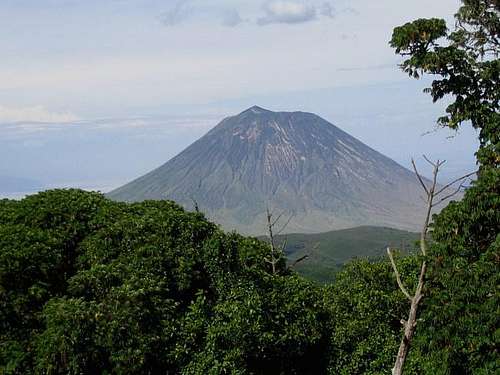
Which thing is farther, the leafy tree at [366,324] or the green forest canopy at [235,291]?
the leafy tree at [366,324]

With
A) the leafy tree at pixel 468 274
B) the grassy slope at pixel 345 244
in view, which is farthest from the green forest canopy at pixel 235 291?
the grassy slope at pixel 345 244

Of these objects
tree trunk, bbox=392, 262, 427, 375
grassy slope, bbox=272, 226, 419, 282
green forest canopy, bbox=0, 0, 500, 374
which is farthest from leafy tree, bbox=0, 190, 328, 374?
grassy slope, bbox=272, 226, 419, 282

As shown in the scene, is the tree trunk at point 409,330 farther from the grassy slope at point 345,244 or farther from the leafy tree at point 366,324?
the grassy slope at point 345,244

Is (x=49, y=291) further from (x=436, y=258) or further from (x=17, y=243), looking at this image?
(x=436, y=258)

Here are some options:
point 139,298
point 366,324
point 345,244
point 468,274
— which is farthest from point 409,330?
point 345,244

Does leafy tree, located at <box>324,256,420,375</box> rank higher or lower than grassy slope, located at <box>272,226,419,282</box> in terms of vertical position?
higher

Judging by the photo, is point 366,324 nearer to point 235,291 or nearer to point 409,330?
point 235,291

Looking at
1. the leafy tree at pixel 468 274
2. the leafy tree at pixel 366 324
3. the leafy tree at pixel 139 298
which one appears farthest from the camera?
the leafy tree at pixel 366 324

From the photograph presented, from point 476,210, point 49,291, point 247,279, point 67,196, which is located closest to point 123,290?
point 49,291

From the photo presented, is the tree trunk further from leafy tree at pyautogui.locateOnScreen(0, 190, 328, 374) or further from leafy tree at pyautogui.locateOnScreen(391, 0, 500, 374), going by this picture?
leafy tree at pyautogui.locateOnScreen(0, 190, 328, 374)

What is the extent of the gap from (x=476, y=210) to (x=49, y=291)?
11.2m

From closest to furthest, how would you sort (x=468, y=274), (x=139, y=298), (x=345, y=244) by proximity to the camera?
1. (x=468, y=274)
2. (x=139, y=298)
3. (x=345, y=244)

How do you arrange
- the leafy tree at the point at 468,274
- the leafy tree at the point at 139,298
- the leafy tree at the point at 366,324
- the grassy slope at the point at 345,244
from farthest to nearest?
the grassy slope at the point at 345,244 → the leafy tree at the point at 366,324 → the leafy tree at the point at 139,298 → the leafy tree at the point at 468,274

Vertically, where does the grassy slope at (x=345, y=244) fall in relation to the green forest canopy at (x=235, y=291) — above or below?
below
